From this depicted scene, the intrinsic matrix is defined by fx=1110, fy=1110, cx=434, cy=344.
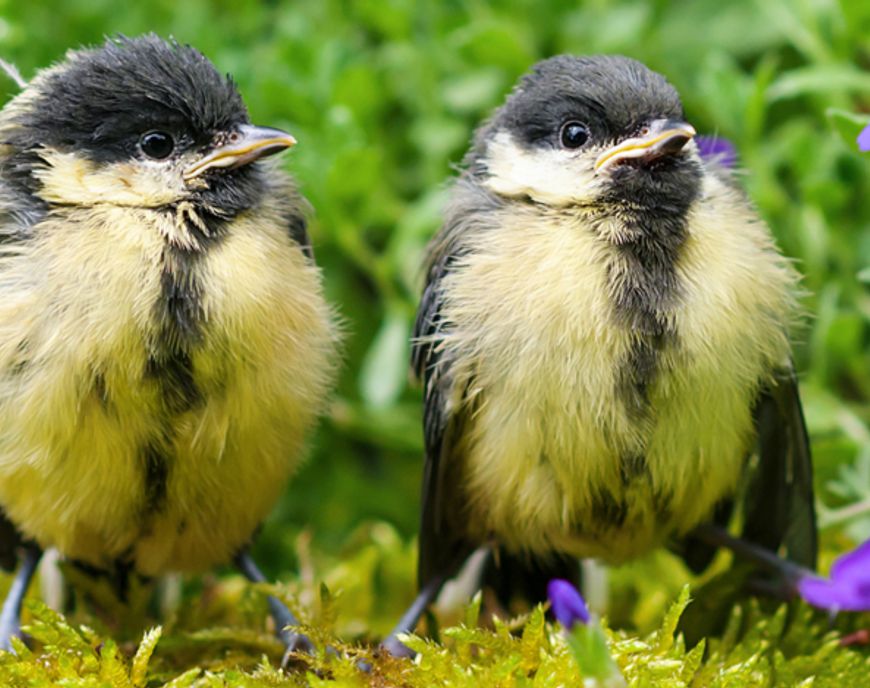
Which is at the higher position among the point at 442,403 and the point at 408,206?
the point at 408,206

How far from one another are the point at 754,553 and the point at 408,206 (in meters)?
1.28

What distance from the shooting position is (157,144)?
1820 millimetres

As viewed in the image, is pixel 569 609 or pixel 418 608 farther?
pixel 418 608

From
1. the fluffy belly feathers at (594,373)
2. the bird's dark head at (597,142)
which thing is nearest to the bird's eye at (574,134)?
the bird's dark head at (597,142)

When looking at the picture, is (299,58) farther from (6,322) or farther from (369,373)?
(6,322)

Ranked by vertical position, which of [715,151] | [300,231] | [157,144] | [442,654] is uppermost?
[715,151]

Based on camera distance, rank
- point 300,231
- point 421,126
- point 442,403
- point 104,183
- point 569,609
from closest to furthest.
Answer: point 569,609, point 104,183, point 442,403, point 300,231, point 421,126

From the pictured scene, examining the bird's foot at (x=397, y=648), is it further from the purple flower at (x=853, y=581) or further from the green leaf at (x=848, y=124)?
the green leaf at (x=848, y=124)

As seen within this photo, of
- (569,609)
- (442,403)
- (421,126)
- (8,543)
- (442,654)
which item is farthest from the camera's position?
(421,126)

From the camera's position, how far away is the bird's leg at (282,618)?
1.91 metres

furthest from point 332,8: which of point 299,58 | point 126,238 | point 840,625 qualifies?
point 840,625

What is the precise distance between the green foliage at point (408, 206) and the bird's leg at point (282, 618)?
1.5 inches

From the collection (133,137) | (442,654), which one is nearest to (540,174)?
(133,137)

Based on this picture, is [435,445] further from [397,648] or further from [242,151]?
[242,151]
